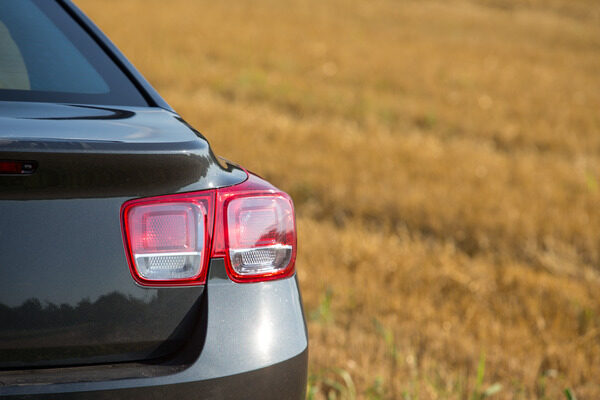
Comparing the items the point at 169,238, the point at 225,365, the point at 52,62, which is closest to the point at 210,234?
the point at 169,238

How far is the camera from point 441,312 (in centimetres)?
410

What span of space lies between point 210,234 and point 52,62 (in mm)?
675

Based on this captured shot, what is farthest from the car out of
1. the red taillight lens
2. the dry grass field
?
the dry grass field

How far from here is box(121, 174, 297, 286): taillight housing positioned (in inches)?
53.1

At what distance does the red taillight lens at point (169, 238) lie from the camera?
1.34 meters

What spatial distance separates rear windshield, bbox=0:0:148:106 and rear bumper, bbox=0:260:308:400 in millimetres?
570

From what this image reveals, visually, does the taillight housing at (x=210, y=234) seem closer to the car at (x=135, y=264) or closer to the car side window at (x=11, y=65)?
the car at (x=135, y=264)

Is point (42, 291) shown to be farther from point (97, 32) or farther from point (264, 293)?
point (97, 32)

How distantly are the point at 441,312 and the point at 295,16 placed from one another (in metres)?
18.7

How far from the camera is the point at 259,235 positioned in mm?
1491

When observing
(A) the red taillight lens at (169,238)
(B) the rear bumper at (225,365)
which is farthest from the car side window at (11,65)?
(B) the rear bumper at (225,365)

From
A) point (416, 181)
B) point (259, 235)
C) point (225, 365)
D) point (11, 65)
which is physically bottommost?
point (416, 181)

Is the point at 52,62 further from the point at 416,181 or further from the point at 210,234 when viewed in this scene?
the point at 416,181

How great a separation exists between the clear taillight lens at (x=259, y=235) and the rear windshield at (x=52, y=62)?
45cm
